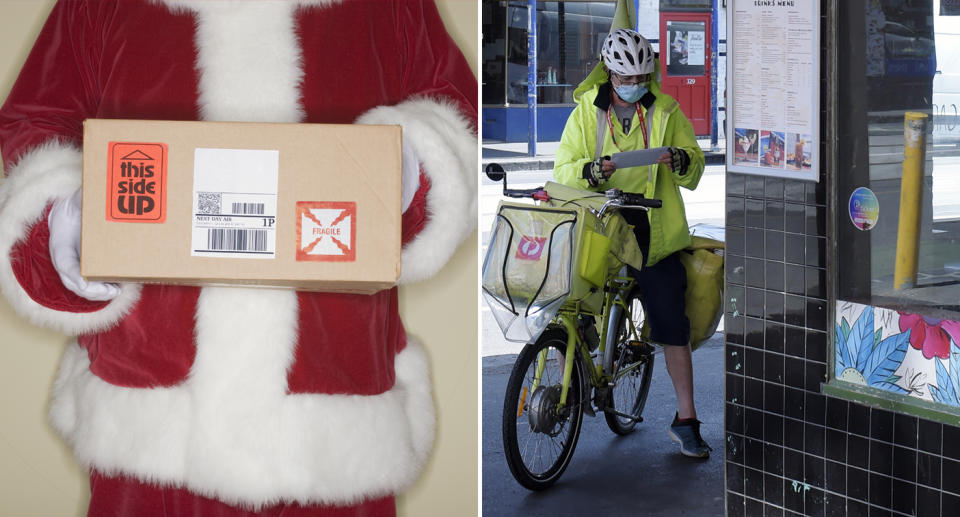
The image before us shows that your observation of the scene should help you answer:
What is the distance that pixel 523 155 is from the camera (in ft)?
60.7

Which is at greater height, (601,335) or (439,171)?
(439,171)

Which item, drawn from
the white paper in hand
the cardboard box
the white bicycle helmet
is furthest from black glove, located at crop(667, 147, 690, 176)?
the cardboard box

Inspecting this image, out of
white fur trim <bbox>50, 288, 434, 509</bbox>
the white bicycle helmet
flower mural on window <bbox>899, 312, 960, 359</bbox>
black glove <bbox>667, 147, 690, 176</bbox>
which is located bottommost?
white fur trim <bbox>50, 288, 434, 509</bbox>

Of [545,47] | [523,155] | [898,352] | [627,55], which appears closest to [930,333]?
[898,352]

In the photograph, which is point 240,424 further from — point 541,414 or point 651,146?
point 651,146

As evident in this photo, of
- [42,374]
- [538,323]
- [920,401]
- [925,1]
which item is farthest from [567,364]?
[42,374]

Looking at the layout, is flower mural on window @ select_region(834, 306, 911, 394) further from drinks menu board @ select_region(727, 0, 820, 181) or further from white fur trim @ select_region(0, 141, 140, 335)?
white fur trim @ select_region(0, 141, 140, 335)

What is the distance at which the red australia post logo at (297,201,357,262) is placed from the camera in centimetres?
197

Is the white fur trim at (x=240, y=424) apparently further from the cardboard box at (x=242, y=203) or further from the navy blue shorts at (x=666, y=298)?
the navy blue shorts at (x=666, y=298)

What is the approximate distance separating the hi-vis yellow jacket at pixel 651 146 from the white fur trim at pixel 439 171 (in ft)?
8.24

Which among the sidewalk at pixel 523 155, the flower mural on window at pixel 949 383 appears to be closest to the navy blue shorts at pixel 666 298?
the flower mural on window at pixel 949 383

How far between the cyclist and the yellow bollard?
173cm

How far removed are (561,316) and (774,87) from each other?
161 centimetres

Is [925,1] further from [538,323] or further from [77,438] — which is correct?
[77,438]
